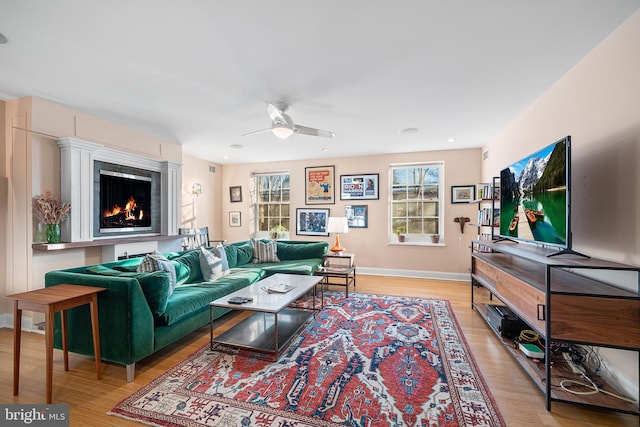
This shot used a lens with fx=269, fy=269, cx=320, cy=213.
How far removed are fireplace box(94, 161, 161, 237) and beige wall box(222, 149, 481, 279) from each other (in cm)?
220

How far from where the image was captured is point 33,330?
2896mm

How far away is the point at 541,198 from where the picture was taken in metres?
2.21

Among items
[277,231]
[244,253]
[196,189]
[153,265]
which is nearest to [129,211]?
[196,189]

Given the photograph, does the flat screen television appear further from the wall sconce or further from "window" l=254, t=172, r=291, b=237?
the wall sconce

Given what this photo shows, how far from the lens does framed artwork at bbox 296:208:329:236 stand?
19.4ft

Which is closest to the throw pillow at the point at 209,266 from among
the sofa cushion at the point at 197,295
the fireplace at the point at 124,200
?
the sofa cushion at the point at 197,295

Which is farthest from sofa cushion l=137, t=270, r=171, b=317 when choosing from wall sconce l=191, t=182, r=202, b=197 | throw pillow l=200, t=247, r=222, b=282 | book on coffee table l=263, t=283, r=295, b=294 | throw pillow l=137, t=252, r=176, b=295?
wall sconce l=191, t=182, r=202, b=197

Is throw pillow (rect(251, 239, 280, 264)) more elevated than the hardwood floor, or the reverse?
throw pillow (rect(251, 239, 280, 264))

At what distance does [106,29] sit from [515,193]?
3698 millimetres

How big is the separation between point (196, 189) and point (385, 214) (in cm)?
395

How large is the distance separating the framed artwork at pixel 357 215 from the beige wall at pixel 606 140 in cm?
339

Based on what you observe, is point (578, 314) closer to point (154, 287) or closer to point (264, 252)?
point (154, 287)

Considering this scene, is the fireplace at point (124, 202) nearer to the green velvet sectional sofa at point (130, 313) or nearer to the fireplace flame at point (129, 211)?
the fireplace flame at point (129, 211)

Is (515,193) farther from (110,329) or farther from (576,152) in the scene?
(110,329)
